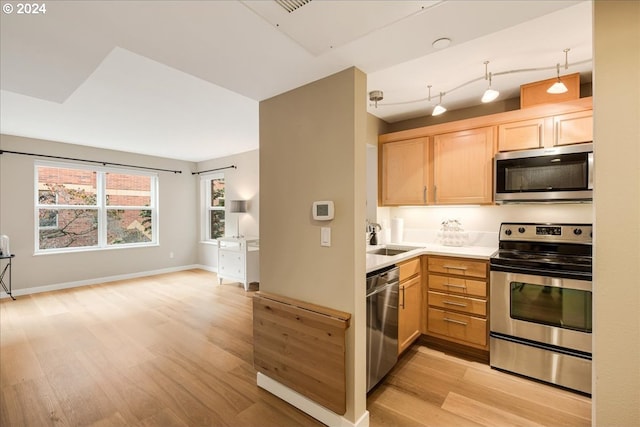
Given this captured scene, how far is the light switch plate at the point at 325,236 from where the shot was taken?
70.6 inches

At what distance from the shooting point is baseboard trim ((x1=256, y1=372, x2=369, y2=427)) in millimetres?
1731

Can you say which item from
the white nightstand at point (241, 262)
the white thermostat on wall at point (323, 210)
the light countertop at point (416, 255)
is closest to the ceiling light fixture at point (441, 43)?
the white thermostat on wall at point (323, 210)

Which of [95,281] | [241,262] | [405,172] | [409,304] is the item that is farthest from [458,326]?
[95,281]

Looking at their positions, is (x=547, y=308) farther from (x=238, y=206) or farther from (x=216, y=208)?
(x=216, y=208)

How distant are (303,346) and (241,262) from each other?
3330 mm

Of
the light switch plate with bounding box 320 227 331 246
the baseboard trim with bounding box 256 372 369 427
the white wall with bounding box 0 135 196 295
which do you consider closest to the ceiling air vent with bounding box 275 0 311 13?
the light switch plate with bounding box 320 227 331 246

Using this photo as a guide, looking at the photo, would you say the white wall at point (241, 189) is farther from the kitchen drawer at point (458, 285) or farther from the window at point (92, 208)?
the kitchen drawer at point (458, 285)

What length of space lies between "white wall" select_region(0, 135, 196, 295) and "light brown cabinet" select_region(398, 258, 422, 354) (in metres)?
5.66

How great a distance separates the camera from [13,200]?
14.6 feet

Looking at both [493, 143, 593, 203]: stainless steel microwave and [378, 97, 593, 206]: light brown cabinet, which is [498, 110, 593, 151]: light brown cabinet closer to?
[378, 97, 593, 206]: light brown cabinet

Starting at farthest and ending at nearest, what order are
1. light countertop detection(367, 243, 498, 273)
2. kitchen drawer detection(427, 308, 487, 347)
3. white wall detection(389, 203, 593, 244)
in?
1. white wall detection(389, 203, 593, 244)
2. kitchen drawer detection(427, 308, 487, 347)
3. light countertop detection(367, 243, 498, 273)

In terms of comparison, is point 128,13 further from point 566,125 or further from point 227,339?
point 566,125

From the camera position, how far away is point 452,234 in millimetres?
3146

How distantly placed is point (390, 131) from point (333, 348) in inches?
114
